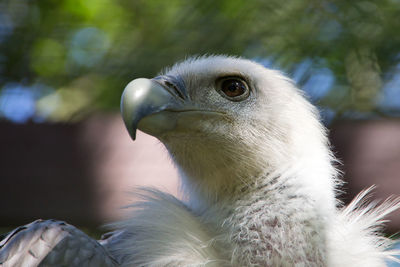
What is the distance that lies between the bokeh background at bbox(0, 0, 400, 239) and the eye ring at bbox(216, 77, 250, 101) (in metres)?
0.47

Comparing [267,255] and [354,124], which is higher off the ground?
[354,124]

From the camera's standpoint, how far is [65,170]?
9.04 feet

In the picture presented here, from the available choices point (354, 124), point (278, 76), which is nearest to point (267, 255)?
point (278, 76)

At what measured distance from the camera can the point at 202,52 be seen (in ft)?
9.53

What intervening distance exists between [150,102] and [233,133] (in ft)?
1.19

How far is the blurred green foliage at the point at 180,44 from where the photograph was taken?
2.59 m

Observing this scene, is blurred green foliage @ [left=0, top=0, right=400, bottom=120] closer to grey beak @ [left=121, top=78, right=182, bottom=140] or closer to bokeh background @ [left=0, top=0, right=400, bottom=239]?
bokeh background @ [left=0, top=0, right=400, bottom=239]

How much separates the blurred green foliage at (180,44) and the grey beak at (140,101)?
0.89 metres

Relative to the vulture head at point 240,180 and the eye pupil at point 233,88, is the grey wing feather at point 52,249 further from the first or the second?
the eye pupil at point 233,88

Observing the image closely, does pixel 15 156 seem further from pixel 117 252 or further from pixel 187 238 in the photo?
pixel 187 238

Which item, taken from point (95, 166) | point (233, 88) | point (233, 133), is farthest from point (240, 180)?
Answer: point (95, 166)

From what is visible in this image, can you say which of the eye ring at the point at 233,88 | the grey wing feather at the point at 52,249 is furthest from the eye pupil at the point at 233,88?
the grey wing feather at the point at 52,249

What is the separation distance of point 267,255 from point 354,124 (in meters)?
1.07

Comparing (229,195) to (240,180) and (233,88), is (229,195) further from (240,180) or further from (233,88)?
(233,88)
